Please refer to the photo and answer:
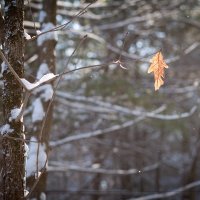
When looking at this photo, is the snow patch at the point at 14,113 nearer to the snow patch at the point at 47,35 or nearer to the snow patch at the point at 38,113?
the snow patch at the point at 38,113

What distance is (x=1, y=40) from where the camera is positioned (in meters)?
3.22

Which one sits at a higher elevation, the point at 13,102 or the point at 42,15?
the point at 42,15

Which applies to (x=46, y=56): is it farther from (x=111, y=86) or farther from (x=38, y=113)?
(x=111, y=86)

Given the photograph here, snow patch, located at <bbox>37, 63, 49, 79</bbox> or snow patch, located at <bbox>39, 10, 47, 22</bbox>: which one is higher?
snow patch, located at <bbox>39, 10, 47, 22</bbox>

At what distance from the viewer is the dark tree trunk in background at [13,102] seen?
119 inches

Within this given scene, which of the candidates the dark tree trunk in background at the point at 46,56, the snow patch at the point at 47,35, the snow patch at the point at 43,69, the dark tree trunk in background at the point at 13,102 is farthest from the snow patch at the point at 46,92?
the dark tree trunk in background at the point at 13,102

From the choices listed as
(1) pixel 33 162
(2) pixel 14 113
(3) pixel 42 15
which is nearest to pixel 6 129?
(2) pixel 14 113

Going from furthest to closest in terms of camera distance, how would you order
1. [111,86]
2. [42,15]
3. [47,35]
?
[111,86] → [42,15] → [47,35]

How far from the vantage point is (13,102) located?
3096mm

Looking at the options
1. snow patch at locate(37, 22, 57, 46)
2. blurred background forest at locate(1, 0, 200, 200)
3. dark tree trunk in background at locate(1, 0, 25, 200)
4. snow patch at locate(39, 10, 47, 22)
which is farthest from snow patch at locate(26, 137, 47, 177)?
dark tree trunk in background at locate(1, 0, 25, 200)

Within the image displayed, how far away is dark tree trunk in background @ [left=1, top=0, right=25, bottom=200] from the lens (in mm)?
3014

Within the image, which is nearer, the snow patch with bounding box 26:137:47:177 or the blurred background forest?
the snow patch with bounding box 26:137:47:177

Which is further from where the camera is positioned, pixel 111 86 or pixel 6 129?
pixel 111 86

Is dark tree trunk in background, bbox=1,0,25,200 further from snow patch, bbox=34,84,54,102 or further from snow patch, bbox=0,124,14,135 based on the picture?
snow patch, bbox=34,84,54,102
